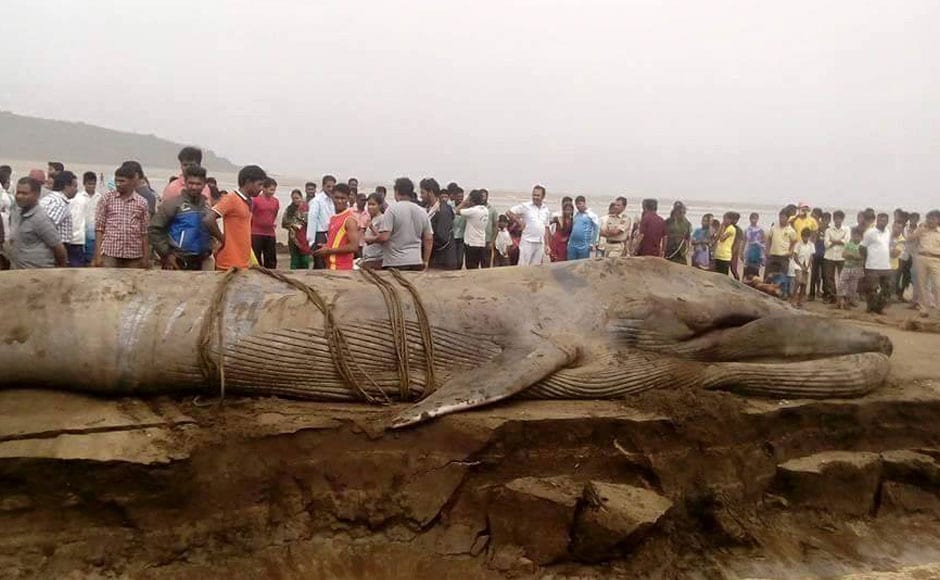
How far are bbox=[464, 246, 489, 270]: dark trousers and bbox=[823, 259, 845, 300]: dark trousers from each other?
738 cm

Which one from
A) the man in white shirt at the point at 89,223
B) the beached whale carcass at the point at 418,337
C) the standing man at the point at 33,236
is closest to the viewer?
the beached whale carcass at the point at 418,337

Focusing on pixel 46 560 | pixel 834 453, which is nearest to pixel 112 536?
pixel 46 560

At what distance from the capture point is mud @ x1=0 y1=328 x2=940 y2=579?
13.8 feet

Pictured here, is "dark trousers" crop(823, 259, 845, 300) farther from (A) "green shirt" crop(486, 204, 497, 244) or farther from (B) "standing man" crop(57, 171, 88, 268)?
(B) "standing man" crop(57, 171, 88, 268)

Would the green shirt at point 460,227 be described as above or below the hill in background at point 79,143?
below

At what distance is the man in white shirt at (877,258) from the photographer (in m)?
13.8

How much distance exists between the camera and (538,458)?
15.7ft

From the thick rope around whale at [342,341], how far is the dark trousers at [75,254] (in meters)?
6.39

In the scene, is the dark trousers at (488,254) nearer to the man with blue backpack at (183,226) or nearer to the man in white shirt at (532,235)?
the man in white shirt at (532,235)

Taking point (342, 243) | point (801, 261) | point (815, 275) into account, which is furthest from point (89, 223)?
point (815, 275)

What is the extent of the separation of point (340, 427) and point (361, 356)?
656 millimetres

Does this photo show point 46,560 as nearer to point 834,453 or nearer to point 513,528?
point 513,528

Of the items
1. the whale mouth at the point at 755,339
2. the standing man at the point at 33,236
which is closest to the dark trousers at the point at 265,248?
the standing man at the point at 33,236

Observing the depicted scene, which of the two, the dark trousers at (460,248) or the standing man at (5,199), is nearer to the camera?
the standing man at (5,199)
